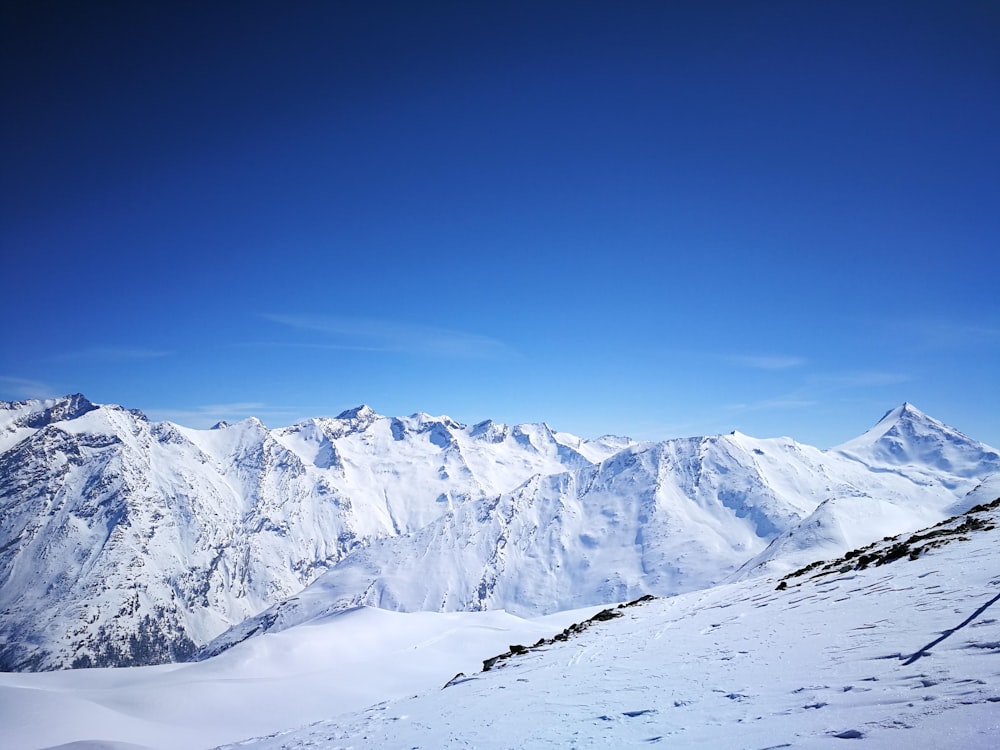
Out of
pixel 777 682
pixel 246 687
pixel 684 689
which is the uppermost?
pixel 777 682

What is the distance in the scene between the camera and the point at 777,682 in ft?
30.5

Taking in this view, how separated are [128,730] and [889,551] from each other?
31.6m

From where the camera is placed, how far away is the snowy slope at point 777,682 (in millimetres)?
6719

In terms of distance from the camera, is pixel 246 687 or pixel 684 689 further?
pixel 246 687

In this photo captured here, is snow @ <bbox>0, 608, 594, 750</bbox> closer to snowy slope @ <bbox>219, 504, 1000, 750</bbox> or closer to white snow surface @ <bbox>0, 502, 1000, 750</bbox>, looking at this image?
white snow surface @ <bbox>0, 502, 1000, 750</bbox>

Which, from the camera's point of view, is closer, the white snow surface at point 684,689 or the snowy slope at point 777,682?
the snowy slope at point 777,682

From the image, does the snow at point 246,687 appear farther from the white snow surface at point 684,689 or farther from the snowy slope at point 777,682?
the snowy slope at point 777,682

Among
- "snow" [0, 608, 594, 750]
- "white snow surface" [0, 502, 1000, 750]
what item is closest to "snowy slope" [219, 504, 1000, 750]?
"white snow surface" [0, 502, 1000, 750]

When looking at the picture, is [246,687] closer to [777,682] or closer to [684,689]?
[684,689]

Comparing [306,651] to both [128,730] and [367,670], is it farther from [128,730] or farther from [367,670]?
[128,730]

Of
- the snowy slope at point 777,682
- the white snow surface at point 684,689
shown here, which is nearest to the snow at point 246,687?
the white snow surface at point 684,689

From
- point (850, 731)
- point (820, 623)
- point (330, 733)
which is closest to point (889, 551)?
point (820, 623)

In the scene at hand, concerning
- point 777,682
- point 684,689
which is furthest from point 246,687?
point 777,682

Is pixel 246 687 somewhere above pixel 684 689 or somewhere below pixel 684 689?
below
